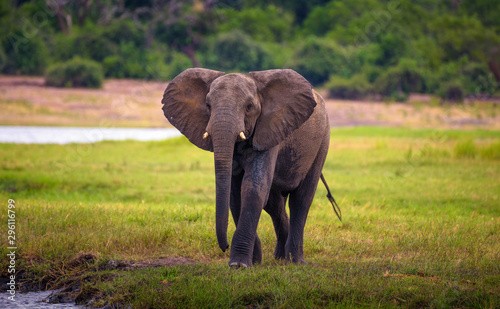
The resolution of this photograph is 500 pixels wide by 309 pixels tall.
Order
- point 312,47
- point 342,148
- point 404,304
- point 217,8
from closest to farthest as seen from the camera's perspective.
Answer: point 404,304, point 342,148, point 312,47, point 217,8

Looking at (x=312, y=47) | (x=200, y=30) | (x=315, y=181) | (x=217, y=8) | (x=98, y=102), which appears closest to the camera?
(x=315, y=181)

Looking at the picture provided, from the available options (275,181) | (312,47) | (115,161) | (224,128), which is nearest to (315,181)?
(275,181)

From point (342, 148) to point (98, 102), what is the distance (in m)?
15.5

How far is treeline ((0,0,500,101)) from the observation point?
128 feet

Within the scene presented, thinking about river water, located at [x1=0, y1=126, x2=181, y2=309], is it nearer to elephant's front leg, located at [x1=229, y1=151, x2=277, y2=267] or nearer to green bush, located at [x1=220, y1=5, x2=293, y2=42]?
elephant's front leg, located at [x1=229, y1=151, x2=277, y2=267]

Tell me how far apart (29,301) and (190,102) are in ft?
8.37

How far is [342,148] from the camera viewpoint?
69.3 feet

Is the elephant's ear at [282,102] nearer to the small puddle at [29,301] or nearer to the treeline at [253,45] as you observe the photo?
the small puddle at [29,301]

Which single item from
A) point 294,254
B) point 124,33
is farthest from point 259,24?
point 294,254

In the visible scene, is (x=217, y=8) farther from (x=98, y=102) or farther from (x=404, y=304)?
(x=404, y=304)

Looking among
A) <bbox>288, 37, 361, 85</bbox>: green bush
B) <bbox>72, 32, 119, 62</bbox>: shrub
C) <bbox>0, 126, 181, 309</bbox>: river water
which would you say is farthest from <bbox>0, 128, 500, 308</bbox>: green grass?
<bbox>288, 37, 361, 85</bbox>: green bush

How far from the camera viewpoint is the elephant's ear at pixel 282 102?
657 centimetres

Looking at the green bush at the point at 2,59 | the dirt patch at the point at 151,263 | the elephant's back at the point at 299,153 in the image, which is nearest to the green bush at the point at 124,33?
the green bush at the point at 2,59

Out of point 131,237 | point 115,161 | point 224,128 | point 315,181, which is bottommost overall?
point 115,161
